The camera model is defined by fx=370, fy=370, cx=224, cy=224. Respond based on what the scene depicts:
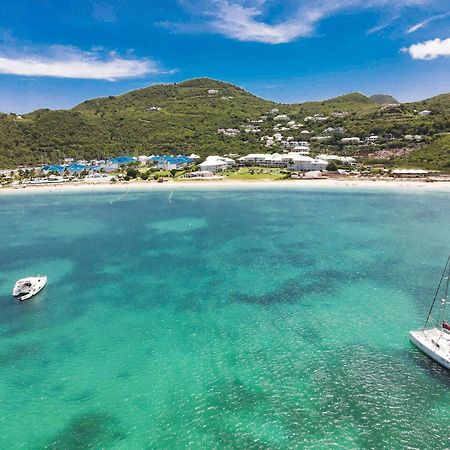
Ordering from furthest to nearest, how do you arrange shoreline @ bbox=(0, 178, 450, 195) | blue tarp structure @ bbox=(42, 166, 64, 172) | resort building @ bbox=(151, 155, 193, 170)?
resort building @ bbox=(151, 155, 193, 170), blue tarp structure @ bbox=(42, 166, 64, 172), shoreline @ bbox=(0, 178, 450, 195)

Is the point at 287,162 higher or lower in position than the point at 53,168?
higher

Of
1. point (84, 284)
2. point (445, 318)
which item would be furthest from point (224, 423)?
point (84, 284)

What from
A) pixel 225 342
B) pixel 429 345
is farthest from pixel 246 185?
pixel 429 345

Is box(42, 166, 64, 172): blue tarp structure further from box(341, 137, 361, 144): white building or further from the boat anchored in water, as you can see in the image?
the boat anchored in water

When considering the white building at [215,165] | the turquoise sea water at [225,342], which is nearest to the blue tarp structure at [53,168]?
the white building at [215,165]

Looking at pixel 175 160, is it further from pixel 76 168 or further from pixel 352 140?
pixel 352 140

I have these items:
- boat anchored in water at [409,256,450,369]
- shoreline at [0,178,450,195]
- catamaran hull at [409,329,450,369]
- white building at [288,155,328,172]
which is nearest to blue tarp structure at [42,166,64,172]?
shoreline at [0,178,450,195]

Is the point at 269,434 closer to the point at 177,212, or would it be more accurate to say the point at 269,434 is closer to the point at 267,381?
the point at 267,381

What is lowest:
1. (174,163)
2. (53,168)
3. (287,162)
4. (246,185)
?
(246,185)
